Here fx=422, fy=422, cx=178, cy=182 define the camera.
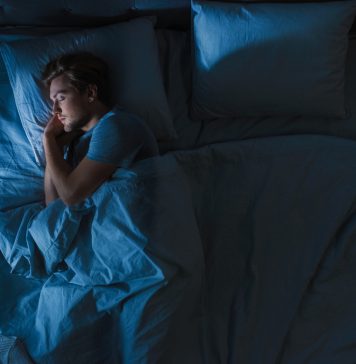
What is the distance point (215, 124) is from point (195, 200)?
0.34 m

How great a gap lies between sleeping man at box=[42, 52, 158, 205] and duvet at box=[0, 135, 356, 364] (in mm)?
54

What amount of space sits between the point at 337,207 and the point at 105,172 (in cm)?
69

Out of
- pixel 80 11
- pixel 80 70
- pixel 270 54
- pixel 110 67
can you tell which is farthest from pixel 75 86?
pixel 270 54

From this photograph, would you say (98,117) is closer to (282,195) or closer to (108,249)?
(108,249)

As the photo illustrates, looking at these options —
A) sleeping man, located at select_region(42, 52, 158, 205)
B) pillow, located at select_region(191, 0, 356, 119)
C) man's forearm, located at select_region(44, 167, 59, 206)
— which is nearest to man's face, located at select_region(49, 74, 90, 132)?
sleeping man, located at select_region(42, 52, 158, 205)

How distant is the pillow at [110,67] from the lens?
1.32 m

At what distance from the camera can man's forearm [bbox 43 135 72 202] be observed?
1.17m

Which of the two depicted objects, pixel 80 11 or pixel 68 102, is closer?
pixel 68 102

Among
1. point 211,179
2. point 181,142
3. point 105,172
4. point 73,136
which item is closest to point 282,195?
point 211,179

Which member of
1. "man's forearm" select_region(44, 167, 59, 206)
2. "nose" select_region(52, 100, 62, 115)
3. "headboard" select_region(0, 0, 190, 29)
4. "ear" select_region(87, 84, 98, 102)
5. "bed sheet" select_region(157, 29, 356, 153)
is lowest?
"man's forearm" select_region(44, 167, 59, 206)

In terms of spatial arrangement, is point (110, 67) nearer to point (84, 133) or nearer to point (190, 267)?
point (84, 133)

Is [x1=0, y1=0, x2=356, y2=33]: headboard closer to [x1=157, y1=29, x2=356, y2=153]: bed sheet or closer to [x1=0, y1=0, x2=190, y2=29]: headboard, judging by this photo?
[x1=0, y1=0, x2=190, y2=29]: headboard

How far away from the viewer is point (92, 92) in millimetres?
1272

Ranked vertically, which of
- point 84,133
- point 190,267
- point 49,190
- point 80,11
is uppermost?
point 80,11
